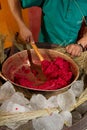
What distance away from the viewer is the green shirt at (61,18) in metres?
1.67

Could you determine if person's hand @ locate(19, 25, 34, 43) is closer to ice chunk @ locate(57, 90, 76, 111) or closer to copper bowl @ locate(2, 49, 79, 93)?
copper bowl @ locate(2, 49, 79, 93)

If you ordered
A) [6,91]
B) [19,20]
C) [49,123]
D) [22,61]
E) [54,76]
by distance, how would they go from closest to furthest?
[49,123] < [6,91] < [54,76] < [22,61] < [19,20]

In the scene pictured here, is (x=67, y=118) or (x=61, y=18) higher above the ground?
(x=61, y=18)

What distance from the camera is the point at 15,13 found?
1698 mm

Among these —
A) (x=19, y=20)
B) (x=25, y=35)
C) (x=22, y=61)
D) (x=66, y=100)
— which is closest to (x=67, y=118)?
(x=66, y=100)

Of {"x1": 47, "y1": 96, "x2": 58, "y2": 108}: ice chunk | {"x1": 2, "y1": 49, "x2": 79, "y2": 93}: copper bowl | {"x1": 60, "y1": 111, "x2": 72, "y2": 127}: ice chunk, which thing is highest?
{"x1": 2, "y1": 49, "x2": 79, "y2": 93}: copper bowl

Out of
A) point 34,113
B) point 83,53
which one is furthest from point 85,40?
point 34,113

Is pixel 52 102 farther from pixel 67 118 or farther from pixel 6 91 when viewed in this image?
pixel 6 91

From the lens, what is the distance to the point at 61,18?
172cm

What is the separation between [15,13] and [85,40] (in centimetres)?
→ 46

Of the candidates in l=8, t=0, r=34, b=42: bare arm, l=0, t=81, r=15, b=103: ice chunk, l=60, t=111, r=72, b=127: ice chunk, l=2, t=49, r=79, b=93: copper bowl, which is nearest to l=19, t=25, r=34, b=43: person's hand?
l=8, t=0, r=34, b=42: bare arm

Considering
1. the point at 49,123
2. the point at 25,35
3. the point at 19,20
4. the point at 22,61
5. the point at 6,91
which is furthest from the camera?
the point at 19,20

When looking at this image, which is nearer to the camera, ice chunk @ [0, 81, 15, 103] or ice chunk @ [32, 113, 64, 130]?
ice chunk @ [32, 113, 64, 130]

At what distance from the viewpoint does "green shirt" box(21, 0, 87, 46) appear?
1665 mm
